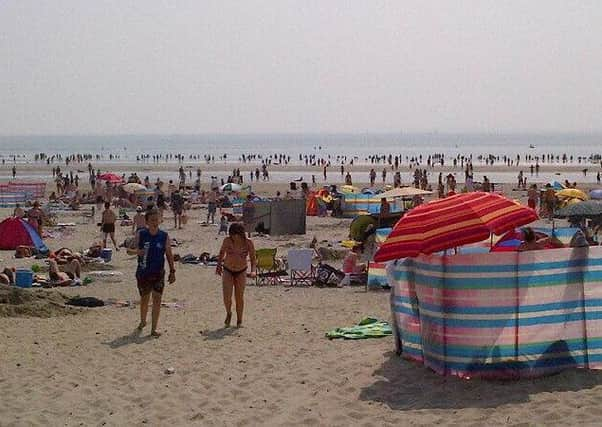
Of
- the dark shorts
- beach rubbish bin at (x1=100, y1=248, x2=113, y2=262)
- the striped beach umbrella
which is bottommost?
beach rubbish bin at (x1=100, y1=248, x2=113, y2=262)

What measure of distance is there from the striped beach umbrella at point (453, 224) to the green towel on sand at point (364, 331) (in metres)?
1.76

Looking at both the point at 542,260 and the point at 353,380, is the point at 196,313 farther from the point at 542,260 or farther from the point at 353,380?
the point at 542,260

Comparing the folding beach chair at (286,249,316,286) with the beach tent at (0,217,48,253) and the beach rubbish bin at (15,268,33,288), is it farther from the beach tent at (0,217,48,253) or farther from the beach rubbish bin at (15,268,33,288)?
the beach tent at (0,217,48,253)

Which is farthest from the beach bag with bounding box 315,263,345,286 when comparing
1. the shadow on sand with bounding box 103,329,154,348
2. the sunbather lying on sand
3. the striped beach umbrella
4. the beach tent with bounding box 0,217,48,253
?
the beach tent with bounding box 0,217,48,253

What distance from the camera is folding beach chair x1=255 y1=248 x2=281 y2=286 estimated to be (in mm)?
14914

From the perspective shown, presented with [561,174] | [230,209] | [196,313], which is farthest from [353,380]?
[561,174]

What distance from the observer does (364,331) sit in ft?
29.7

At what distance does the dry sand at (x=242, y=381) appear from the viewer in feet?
20.8

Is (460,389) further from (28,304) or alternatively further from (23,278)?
(23,278)

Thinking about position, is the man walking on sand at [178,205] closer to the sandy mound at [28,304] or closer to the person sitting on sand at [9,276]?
the person sitting on sand at [9,276]

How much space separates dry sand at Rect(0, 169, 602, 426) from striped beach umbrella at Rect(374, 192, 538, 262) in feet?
3.43

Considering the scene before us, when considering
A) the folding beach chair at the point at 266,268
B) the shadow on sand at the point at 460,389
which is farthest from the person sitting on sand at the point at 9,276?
the shadow on sand at the point at 460,389

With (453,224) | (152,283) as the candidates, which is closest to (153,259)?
(152,283)

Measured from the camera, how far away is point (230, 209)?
1153 inches
